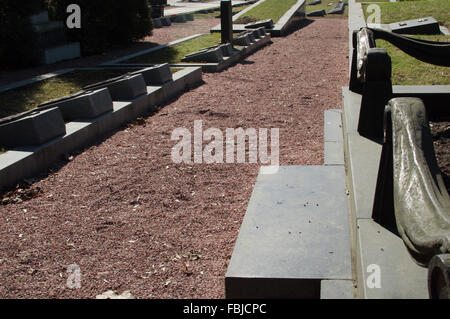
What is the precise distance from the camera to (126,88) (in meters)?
8.18

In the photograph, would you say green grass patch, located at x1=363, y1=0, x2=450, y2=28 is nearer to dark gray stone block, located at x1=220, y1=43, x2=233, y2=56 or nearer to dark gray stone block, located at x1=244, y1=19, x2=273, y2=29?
dark gray stone block, located at x1=244, y1=19, x2=273, y2=29

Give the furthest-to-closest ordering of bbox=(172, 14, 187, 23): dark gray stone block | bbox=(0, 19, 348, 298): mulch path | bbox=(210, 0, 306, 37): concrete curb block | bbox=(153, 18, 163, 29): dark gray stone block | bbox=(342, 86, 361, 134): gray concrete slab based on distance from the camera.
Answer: bbox=(172, 14, 187, 23): dark gray stone block < bbox=(153, 18, 163, 29): dark gray stone block < bbox=(210, 0, 306, 37): concrete curb block < bbox=(342, 86, 361, 134): gray concrete slab < bbox=(0, 19, 348, 298): mulch path

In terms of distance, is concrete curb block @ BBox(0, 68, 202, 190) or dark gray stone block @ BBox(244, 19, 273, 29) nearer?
concrete curb block @ BBox(0, 68, 202, 190)

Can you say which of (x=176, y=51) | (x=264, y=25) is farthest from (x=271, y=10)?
(x=176, y=51)

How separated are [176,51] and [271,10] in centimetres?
1225

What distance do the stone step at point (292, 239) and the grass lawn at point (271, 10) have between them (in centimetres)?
1749

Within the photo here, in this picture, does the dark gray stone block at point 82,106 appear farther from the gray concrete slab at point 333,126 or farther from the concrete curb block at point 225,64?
the concrete curb block at point 225,64

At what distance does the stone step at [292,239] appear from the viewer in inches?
123

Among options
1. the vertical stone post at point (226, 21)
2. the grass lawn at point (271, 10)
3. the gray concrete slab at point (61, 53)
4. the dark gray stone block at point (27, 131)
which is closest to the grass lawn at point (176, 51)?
the vertical stone post at point (226, 21)

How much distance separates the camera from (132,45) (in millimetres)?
15469

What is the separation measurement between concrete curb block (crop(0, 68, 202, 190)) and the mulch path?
0.18m

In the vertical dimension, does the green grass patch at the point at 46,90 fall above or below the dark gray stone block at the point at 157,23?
below

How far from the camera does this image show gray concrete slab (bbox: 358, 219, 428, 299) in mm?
2482

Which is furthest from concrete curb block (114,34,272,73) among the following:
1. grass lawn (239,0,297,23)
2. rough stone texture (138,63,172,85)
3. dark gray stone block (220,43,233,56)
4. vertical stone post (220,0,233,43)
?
grass lawn (239,0,297,23)
